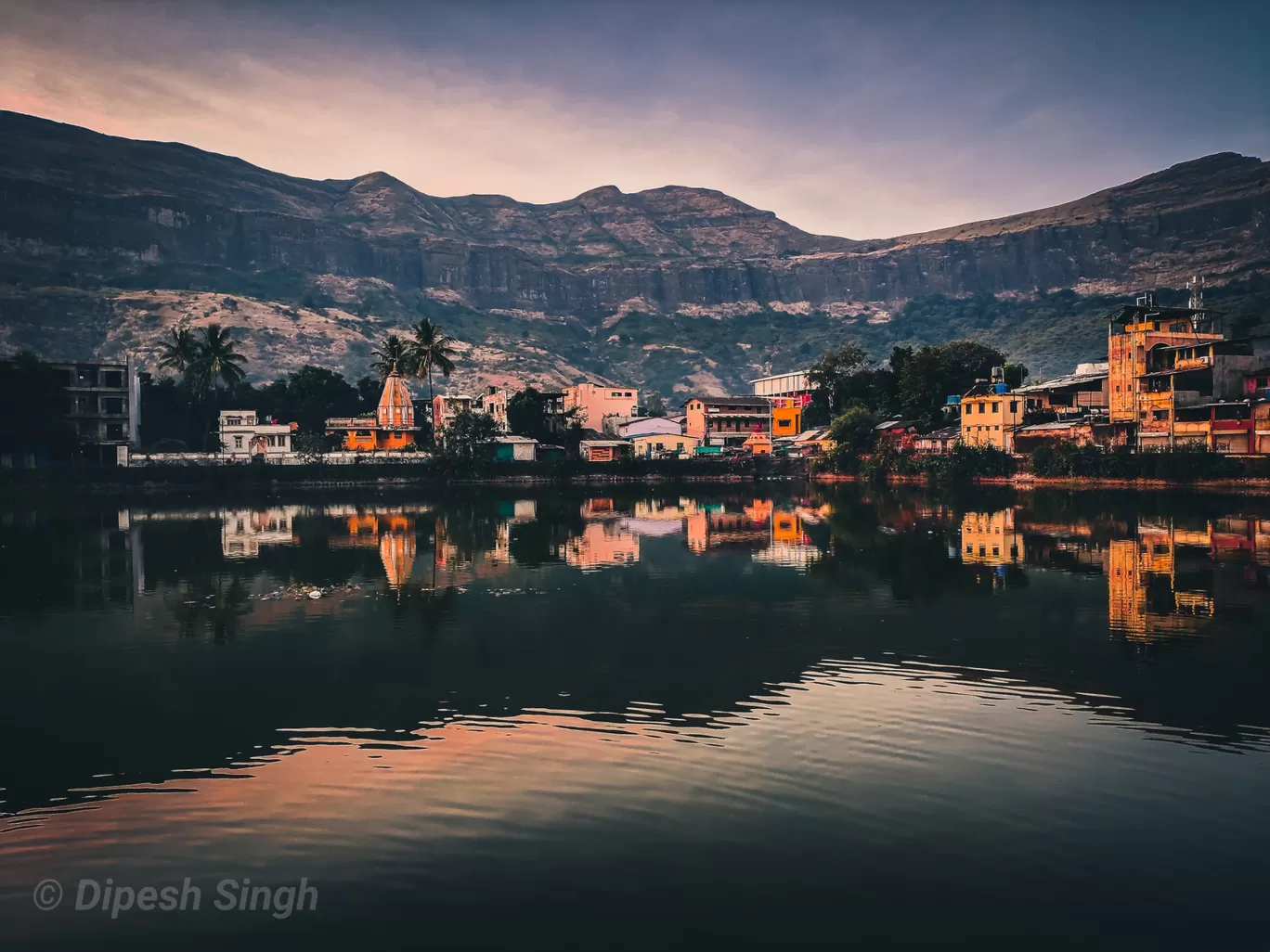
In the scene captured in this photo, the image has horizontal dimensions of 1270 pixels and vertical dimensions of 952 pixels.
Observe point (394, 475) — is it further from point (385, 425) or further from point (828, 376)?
point (828, 376)

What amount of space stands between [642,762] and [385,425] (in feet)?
361

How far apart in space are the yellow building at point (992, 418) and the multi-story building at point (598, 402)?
61.9 meters

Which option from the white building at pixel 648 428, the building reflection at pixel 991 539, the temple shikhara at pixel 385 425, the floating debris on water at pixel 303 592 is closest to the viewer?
the floating debris on water at pixel 303 592

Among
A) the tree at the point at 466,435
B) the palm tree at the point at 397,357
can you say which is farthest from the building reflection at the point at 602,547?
the palm tree at the point at 397,357

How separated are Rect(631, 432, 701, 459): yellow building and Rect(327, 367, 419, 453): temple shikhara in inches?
1294

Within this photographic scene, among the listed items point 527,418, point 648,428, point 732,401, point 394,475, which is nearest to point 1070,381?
point 732,401

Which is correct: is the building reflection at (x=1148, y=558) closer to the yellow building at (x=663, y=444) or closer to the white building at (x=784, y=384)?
the yellow building at (x=663, y=444)

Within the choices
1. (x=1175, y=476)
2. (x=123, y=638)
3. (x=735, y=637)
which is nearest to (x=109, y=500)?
(x=123, y=638)

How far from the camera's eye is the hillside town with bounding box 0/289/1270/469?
77.6 metres

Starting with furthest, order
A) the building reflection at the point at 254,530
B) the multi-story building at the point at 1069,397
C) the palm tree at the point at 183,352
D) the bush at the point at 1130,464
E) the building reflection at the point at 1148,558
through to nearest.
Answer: the palm tree at the point at 183,352, the multi-story building at the point at 1069,397, the bush at the point at 1130,464, the building reflection at the point at 254,530, the building reflection at the point at 1148,558

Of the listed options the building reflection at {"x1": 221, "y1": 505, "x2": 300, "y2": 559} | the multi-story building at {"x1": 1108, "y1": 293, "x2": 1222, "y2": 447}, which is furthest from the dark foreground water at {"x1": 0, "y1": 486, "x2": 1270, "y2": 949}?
the multi-story building at {"x1": 1108, "y1": 293, "x2": 1222, "y2": 447}

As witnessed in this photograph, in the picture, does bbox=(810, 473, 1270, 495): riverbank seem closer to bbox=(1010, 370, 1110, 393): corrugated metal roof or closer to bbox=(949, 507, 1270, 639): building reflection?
bbox=(1010, 370, 1110, 393): corrugated metal roof

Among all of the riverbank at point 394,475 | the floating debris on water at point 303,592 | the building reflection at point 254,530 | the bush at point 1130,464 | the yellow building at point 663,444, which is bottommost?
the floating debris on water at point 303,592

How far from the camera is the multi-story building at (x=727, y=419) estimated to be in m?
143
